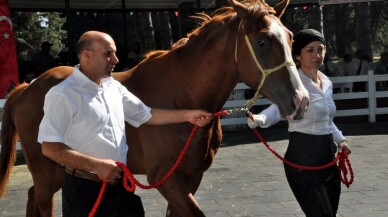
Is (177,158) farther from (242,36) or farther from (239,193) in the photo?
(239,193)

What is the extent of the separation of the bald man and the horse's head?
89cm

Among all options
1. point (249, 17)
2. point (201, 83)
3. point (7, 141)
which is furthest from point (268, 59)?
point (7, 141)

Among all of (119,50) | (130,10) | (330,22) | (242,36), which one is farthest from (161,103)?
(330,22)

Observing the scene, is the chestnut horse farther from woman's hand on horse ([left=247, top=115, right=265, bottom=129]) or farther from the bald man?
the bald man

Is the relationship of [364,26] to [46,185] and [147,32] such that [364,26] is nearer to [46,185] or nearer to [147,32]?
[147,32]

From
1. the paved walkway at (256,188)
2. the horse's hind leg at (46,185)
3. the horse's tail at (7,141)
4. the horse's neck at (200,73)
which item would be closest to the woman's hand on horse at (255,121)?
the horse's neck at (200,73)

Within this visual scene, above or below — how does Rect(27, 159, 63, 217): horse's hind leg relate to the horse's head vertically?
below

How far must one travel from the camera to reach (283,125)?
1288 cm

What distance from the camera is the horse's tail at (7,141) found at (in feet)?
16.5

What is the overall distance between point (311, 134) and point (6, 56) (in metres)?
7.84

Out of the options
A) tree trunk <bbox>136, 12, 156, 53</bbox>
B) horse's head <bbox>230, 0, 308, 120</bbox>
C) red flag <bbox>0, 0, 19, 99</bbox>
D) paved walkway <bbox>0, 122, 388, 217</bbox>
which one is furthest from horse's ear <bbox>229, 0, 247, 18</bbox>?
tree trunk <bbox>136, 12, 156, 53</bbox>

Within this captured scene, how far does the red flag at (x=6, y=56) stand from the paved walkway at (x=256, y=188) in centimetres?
189

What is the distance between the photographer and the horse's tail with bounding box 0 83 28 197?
502 centimetres

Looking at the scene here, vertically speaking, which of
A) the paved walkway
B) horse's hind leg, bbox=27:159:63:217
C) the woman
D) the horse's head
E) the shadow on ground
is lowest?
the shadow on ground
